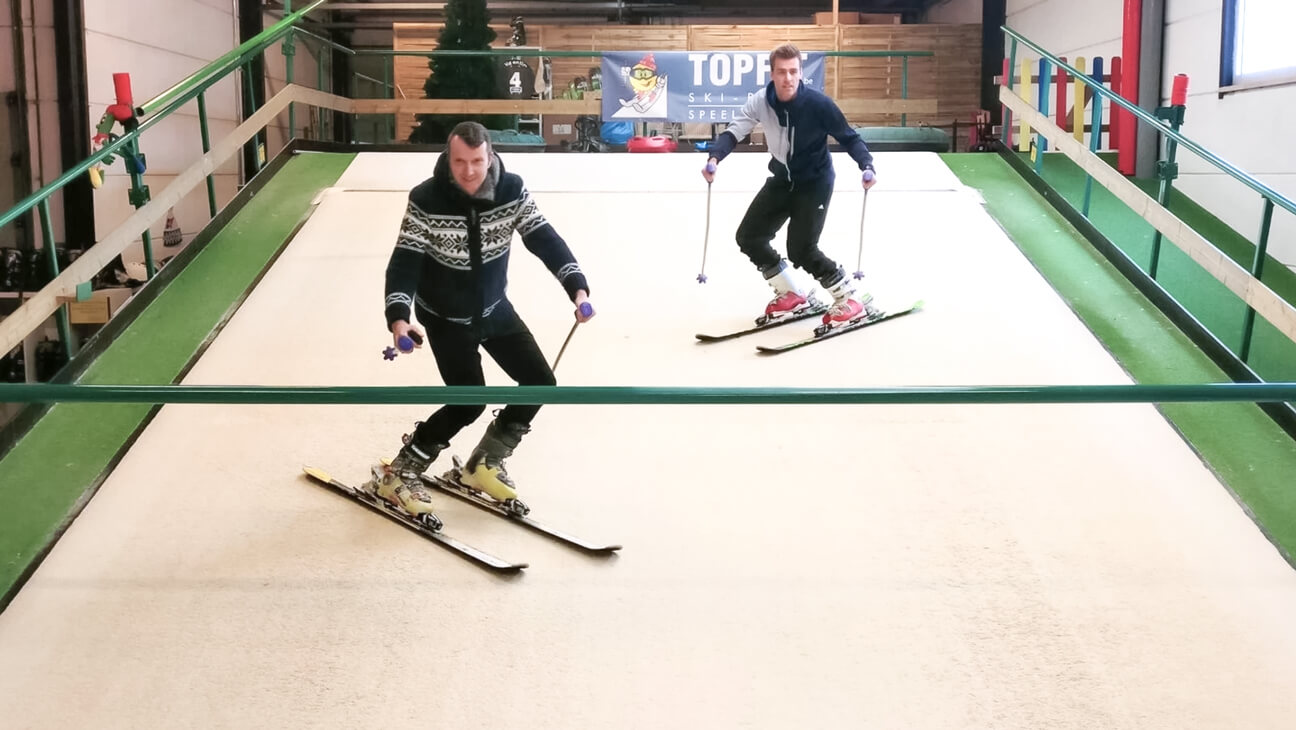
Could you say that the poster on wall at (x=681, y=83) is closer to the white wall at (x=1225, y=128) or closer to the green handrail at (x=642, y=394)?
the white wall at (x=1225, y=128)

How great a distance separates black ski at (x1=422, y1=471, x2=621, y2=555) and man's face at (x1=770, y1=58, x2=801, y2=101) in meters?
2.61

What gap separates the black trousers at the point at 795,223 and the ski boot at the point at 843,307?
0.19 ft

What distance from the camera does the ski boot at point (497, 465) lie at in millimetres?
3990

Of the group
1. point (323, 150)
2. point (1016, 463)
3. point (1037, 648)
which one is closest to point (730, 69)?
point (323, 150)

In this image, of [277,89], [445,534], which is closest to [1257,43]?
[445,534]

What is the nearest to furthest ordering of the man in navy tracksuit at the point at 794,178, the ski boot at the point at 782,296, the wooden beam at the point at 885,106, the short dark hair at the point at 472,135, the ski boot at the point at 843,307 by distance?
the short dark hair at the point at 472,135, the man in navy tracksuit at the point at 794,178, the ski boot at the point at 843,307, the ski boot at the point at 782,296, the wooden beam at the point at 885,106

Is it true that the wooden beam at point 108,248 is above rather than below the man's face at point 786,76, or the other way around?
below

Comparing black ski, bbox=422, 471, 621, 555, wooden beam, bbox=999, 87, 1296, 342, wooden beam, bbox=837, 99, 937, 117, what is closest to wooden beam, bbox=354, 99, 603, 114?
wooden beam, bbox=837, 99, 937, 117

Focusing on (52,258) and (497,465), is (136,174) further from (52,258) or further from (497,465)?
(497,465)

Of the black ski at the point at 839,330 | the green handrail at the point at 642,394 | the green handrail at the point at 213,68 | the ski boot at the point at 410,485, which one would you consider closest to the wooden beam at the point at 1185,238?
the black ski at the point at 839,330

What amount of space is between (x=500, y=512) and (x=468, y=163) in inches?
52.4

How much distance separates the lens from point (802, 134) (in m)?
5.57

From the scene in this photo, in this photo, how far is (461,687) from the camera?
10.1 feet

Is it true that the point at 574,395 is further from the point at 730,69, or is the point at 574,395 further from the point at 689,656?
the point at 730,69
